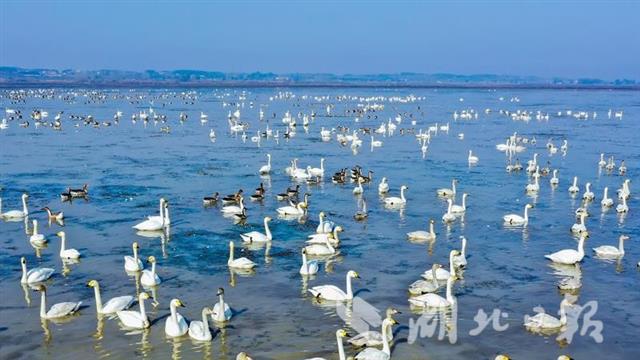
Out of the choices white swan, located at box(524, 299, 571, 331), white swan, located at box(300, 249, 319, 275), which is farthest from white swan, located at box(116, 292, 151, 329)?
white swan, located at box(524, 299, 571, 331)

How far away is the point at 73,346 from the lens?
47.1 ft

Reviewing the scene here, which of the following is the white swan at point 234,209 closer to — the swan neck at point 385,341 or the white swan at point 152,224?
the white swan at point 152,224

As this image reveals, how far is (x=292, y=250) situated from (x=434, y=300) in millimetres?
6412

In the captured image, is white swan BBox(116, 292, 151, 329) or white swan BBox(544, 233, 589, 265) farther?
white swan BBox(544, 233, 589, 265)

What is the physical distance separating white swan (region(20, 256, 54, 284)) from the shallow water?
0.92 ft

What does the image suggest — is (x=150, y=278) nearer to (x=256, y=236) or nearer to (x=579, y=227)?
(x=256, y=236)

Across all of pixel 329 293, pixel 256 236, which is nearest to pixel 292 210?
pixel 256 236

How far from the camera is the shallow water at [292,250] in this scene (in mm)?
14703

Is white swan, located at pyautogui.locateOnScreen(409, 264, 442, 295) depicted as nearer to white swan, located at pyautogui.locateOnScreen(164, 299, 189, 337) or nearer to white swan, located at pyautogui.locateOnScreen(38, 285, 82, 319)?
white swan, located at pyautogui.locateOnScreen(164, 299, 189, 337)

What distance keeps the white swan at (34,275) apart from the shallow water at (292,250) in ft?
0.92

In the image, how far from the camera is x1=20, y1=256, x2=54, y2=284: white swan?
700 inches

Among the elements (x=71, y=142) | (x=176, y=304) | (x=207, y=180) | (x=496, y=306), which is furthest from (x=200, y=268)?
(x=71, y=142)

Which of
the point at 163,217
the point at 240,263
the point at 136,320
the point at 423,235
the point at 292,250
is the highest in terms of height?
the point at 163,217

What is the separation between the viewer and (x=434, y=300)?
16391 mm
